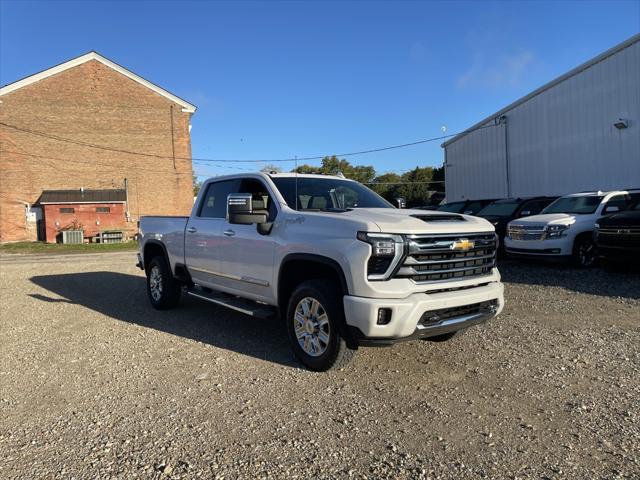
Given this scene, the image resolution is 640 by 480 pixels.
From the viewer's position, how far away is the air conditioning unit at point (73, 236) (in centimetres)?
3070

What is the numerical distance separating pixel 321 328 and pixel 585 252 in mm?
8402

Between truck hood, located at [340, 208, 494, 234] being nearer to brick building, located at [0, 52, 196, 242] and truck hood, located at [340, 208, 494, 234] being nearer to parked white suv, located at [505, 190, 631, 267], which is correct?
parked white suv, located at [505, 190, 631, 267]

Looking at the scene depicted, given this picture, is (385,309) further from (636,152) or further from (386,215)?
(636,152)

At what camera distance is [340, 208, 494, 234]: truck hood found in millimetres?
4102

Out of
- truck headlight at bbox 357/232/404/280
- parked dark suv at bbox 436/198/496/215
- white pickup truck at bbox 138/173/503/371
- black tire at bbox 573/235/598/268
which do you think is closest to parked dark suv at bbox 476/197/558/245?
parked dark suv at bbox 436/198/496/215

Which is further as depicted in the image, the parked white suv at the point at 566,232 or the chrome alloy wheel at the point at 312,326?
the parked white suv at the point at 566,232

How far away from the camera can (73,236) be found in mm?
30766

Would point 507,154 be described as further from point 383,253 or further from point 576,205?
point 383,253

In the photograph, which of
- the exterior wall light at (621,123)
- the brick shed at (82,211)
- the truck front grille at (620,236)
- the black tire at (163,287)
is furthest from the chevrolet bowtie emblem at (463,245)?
the brick shed at (82,211)

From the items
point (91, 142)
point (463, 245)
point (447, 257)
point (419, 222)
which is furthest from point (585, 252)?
point (91, 142)

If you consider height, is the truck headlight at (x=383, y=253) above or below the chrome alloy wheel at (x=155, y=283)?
above

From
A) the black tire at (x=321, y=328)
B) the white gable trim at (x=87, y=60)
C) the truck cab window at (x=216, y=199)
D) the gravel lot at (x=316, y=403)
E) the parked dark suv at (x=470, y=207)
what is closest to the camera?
the gravel lot at (x=316, y=403)

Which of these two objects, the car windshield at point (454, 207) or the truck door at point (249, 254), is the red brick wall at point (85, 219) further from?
the truck door at point (249, 254)

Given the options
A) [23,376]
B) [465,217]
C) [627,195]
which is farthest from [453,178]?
[23,376]
